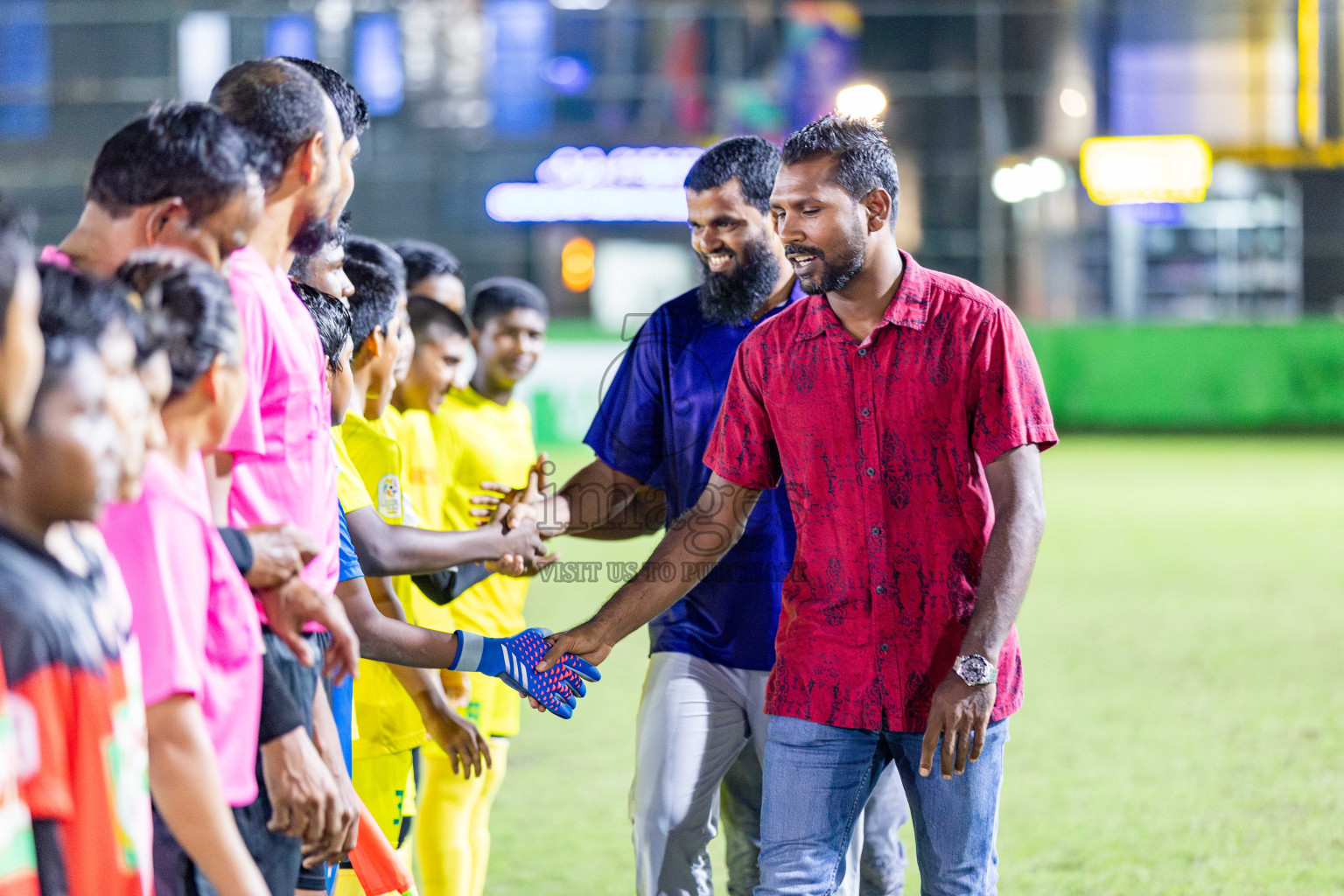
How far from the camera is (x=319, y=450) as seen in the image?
9.14 feet

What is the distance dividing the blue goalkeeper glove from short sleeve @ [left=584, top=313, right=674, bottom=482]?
2.47 feet

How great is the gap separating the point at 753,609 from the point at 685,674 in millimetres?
262

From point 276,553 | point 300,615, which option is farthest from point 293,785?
point 276,553

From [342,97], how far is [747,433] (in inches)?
48.2

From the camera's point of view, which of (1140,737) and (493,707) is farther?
(1140,737)

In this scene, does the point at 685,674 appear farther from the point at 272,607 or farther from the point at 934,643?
the point at 272,607

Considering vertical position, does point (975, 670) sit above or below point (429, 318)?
below

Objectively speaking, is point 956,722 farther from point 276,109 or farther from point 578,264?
point 578,264

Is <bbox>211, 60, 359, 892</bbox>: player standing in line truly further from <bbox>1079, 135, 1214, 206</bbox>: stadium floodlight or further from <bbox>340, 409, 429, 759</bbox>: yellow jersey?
<bbox>1079, 135, 1214, 206</bbox>: stadium floodlight

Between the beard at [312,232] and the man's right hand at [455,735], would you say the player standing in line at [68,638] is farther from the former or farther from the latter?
the man's right hand at [455,735]

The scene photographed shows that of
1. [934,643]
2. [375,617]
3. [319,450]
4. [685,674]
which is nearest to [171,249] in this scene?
[319,450]

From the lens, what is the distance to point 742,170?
13.8 ft

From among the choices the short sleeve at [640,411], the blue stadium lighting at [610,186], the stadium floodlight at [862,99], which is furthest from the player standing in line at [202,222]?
the blue stadium lighting at [610,186]

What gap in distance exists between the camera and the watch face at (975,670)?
309 cm
